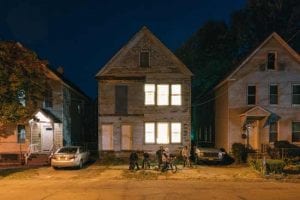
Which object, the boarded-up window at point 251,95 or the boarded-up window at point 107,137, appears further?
the boarded-up window at point 107,137

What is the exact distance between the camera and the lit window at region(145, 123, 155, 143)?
38.8m

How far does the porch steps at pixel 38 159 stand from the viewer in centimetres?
Result: 3638

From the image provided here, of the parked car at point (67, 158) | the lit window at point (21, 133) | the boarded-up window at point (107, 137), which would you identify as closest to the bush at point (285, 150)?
the boarded-up window at point (107, 137)

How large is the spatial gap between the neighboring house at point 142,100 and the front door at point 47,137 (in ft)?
14.4

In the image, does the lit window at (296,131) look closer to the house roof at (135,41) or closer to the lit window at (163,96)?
the house roof at (135,41)

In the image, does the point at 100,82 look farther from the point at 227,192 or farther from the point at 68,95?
the point at 227,192

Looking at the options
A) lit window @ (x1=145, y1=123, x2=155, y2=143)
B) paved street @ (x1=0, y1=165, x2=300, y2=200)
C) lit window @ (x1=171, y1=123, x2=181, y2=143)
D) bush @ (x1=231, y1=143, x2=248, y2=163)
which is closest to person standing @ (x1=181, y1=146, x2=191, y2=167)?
paved street @ (x1=0, y1=165, x2=300, y2=200)

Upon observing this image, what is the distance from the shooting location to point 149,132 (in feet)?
128

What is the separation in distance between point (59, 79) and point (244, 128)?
15.8 metres

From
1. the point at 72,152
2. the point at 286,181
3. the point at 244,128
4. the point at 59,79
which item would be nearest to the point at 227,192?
the point at 286,181

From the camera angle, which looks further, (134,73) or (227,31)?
(227,31)

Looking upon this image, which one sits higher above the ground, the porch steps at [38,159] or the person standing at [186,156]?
the person standing at [186,156]

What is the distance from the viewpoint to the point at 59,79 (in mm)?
39750

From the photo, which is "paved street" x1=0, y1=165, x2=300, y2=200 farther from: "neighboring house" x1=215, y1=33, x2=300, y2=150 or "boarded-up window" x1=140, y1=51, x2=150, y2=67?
"boarded-up window" x1=140, y1=51, x2=150, y2=67
